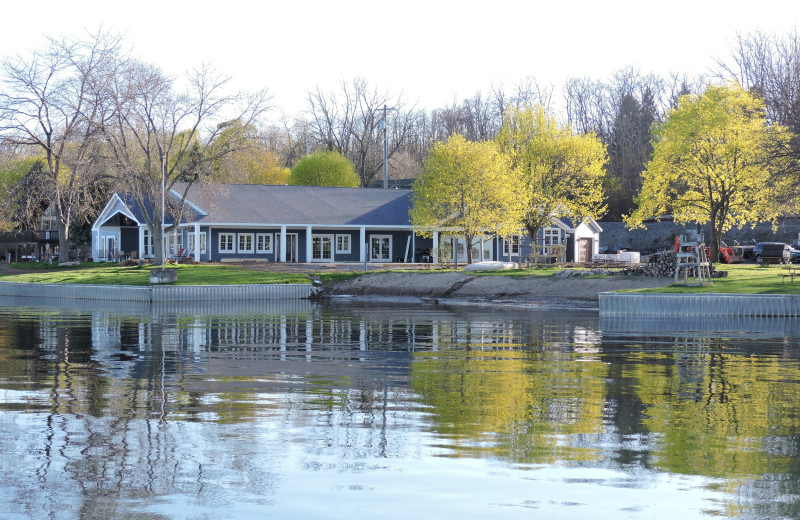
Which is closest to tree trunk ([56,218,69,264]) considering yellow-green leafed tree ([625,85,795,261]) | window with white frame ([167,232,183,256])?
window with white frame ([167,232,183,256])

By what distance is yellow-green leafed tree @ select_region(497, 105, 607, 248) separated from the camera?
187 ft

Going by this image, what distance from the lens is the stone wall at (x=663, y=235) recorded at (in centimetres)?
6975

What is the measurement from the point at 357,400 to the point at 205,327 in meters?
15.1

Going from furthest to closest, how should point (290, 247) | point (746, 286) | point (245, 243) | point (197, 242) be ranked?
1. point (290, 247)
2. point (245, 243)
3. point (197, 242)
4. point (746, 286)

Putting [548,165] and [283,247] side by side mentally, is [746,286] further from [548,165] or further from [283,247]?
[283,247]

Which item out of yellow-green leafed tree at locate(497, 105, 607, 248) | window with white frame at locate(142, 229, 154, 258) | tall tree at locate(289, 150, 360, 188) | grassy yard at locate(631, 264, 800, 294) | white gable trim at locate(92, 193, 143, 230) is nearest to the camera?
grassy yard at locate(631, 264, 800, 294)

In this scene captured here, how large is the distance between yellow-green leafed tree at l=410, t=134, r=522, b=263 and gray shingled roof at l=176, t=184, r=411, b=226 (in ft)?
24.1

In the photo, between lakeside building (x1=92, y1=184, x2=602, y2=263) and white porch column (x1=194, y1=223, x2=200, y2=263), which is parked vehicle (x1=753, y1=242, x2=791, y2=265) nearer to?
lakeside building (x1=92, y1=184, x2=602, y2=263)

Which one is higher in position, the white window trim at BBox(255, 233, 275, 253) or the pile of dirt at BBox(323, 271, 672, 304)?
the white window trim at BBox(255, 233, 275, 253)

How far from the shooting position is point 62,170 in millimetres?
76562

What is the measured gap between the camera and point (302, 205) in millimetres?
63188

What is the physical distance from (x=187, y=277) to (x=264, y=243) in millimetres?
12861

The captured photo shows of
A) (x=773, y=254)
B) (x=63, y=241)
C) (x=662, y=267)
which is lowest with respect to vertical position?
(x=662, y=267)

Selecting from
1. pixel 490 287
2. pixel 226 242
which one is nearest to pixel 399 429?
pixel 490 287
